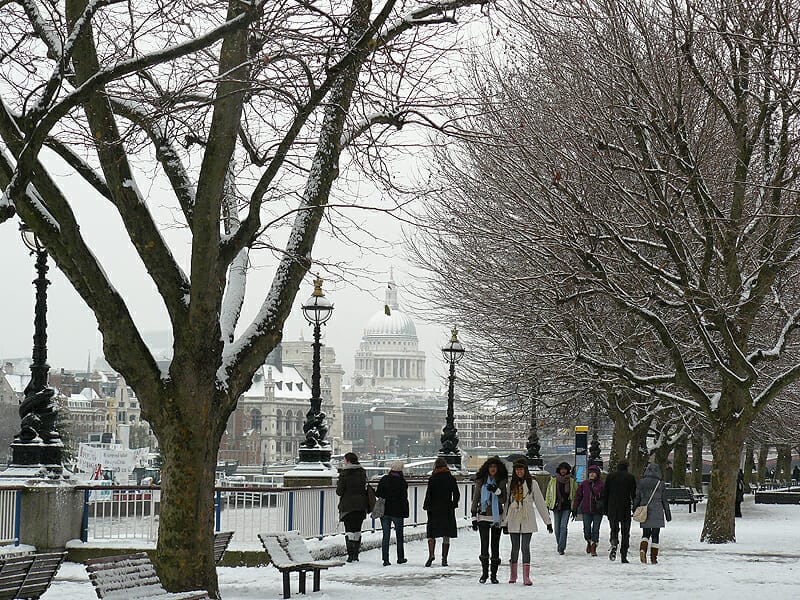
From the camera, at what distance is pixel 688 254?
23.0m

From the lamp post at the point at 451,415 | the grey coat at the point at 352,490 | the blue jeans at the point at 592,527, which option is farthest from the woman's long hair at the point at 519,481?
the lamp post at the point at 451,415

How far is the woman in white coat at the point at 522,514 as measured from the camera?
16.5 m

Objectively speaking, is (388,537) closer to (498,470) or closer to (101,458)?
(498,470)

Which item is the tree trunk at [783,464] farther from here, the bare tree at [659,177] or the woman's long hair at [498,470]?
the woman's long hair at [498,470]

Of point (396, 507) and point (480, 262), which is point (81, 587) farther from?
point (480, 262)

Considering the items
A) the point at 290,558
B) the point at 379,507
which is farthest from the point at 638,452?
the point at 290,558

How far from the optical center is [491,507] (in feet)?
56.0

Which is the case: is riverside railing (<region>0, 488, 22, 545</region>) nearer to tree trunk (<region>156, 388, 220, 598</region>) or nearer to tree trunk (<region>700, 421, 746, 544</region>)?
tree trunk (<region>156, 388, 220, 598</region>)

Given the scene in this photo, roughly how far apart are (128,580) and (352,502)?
845cm

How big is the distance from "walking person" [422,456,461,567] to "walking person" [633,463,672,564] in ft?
10.2

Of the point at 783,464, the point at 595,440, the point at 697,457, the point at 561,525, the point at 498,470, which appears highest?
the point at 595,440

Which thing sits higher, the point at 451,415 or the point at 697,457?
the point at 451,415

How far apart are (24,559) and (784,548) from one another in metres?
15.7

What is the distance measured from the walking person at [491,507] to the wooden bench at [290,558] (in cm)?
204
